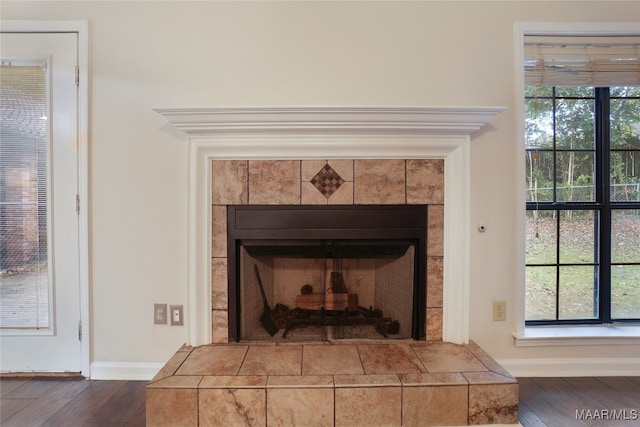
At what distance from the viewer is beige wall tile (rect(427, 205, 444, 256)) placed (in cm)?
173

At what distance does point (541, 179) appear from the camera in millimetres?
1928

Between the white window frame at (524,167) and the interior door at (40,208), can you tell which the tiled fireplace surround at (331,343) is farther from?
the interior door at (40,208)

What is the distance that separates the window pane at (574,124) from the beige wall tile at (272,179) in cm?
161

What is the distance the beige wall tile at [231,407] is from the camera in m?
1.36

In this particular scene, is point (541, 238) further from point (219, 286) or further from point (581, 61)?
point (219, 286)

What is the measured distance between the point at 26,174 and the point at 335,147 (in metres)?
1.74

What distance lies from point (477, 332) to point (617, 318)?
0.98 m

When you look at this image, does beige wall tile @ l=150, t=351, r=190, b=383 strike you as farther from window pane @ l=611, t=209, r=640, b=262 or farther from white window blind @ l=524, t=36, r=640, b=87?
window pane @ l=611, t=209, r=640, b=262

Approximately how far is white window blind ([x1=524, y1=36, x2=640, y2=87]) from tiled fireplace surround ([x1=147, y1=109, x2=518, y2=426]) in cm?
55

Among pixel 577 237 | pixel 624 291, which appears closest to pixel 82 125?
pixel 577 237

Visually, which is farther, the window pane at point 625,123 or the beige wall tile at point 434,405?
the window pane at point 625,123

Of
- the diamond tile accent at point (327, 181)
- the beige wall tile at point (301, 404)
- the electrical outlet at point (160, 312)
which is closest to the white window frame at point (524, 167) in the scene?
the diamond tile accent at point (327, 181)

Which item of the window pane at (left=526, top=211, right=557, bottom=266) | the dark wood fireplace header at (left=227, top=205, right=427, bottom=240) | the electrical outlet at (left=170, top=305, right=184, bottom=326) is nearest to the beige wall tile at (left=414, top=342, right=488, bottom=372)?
the dark wood fireplace header at (left=227, top=205, right=427, bottom=240)

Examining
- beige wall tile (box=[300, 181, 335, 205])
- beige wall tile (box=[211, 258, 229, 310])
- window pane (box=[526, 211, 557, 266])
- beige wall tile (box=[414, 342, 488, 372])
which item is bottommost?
beige wall tile (box=[414, 342, 488, 372])
